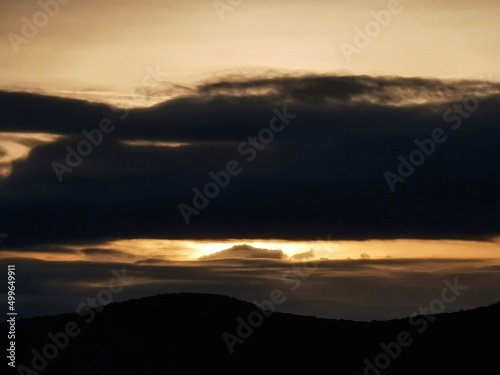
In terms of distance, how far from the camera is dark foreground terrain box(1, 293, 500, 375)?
42.8 m

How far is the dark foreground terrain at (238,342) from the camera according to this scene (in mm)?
42781

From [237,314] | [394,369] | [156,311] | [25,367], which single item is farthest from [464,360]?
[25,367]

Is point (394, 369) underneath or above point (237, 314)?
underneath

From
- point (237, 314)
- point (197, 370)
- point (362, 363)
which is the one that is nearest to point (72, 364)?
point (197, 370)

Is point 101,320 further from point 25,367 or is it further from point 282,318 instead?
point 282,318

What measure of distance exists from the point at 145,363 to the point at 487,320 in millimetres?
15137

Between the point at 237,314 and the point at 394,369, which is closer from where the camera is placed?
the point at 394,369

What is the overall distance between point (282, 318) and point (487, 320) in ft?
30.6

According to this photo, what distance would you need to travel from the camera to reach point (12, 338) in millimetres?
44500

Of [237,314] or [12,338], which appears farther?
[237,314]

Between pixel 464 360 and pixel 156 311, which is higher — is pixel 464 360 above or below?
below

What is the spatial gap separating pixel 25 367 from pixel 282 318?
39.9 ft

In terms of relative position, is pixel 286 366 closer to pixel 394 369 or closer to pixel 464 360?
pixel 394 369

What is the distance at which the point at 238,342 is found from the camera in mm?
45344
